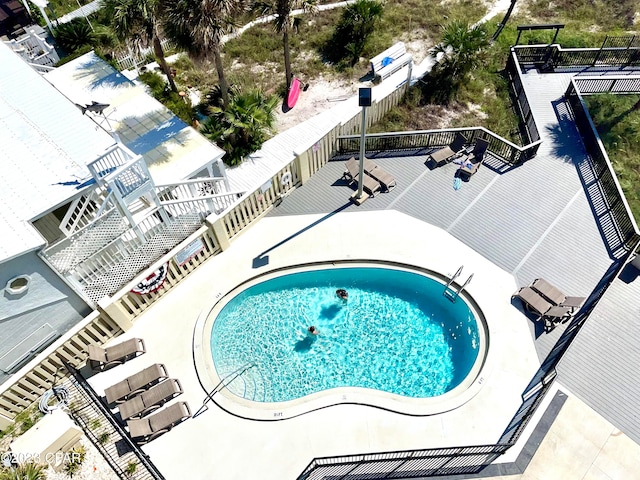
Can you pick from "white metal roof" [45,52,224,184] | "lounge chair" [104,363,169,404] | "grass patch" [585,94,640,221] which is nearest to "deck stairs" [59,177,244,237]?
"white metal roof" [45,52,224,184]

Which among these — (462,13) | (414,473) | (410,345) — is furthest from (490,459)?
(462,13)

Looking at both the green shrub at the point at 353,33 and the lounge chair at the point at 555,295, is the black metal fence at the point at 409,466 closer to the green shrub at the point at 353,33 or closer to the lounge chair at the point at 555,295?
the lounge chair at the point at 555,295

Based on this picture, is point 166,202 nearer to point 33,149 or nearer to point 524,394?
point 33,149

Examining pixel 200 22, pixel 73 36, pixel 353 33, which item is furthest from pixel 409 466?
pixel 73 36

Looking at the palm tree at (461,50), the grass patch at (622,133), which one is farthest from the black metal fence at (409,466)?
the palm tree at (461,50)

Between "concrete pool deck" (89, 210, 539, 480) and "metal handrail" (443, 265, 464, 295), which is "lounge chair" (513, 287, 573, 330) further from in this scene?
"metal handrail" (443, 265, 464, 295)

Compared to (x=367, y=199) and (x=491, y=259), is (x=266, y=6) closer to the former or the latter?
(x=367, y=199)
